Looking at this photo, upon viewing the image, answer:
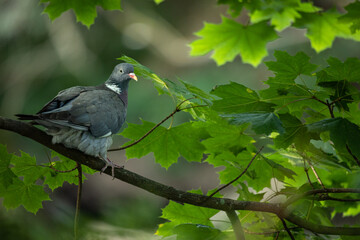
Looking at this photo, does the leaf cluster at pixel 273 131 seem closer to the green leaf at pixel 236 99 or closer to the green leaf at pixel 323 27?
the green leaf at pixel 236 99

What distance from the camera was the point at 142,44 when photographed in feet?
17.2

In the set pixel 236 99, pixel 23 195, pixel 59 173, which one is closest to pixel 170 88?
pixel 236 99

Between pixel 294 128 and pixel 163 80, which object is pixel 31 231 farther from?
pixel 294 128

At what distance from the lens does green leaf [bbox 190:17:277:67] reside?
1.11 meters

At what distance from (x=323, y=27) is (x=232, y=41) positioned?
26cm

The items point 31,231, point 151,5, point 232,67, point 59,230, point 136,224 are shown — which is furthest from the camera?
point 151,5

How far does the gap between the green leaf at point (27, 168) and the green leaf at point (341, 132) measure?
0.69m

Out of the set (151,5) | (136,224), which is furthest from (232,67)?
(136,224)

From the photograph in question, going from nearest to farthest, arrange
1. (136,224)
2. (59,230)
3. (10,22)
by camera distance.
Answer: (59,230)
(136,224)
(10,22)

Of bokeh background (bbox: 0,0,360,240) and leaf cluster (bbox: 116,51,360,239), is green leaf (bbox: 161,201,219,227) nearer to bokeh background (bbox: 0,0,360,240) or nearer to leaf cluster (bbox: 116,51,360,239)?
leaf cluster (bbox: 116,51,360,239)

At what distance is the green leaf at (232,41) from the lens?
1107 millimetres

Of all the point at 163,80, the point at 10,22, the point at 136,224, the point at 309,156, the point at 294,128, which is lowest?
the point at 136,224

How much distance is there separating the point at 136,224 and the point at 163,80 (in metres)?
0.83

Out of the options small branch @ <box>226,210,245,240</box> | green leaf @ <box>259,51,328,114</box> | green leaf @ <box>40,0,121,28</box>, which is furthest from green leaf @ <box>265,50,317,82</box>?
green leaf @ <box>40,0,121,28</box>
